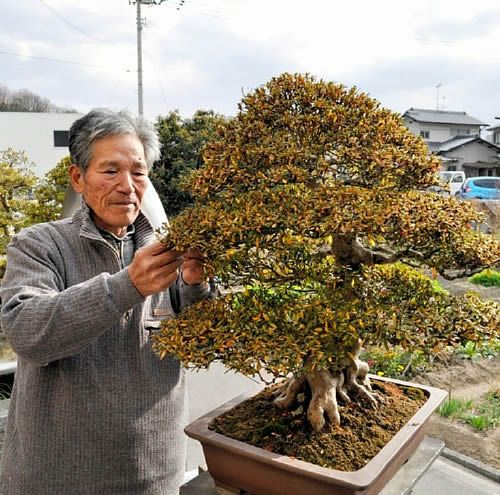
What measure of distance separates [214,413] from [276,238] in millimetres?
544

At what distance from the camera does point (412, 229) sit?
112 cm

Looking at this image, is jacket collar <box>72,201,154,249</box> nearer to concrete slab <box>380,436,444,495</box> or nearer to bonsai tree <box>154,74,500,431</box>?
bonsai tree <box>154,74,500,431</box>

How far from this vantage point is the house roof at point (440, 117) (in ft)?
81.9

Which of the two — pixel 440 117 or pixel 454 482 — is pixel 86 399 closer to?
pixel 454 482

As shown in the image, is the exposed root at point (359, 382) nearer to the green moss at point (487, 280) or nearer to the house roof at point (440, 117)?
the green moss at point (487, 280)

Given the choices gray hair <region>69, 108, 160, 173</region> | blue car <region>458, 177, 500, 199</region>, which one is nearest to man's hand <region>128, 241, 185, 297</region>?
gray hair <region>69, 108, 160, 173</region>

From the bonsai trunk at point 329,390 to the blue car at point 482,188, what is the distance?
12.2m

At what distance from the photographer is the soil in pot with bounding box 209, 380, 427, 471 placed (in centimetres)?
118

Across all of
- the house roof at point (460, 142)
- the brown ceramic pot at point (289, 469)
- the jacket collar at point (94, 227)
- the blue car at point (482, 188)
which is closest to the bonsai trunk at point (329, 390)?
the brown ceramic pot at point (289, 469)

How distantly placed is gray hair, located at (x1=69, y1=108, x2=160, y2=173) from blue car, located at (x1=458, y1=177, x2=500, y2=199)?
12.5 m

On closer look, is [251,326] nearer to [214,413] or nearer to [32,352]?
[214,413]

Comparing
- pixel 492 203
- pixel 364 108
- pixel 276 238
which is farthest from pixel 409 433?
pixel 492 203

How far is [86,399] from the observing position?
122 cm

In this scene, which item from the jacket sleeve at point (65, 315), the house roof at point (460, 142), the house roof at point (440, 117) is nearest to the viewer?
the jacket sleeve at point (65, 315)
